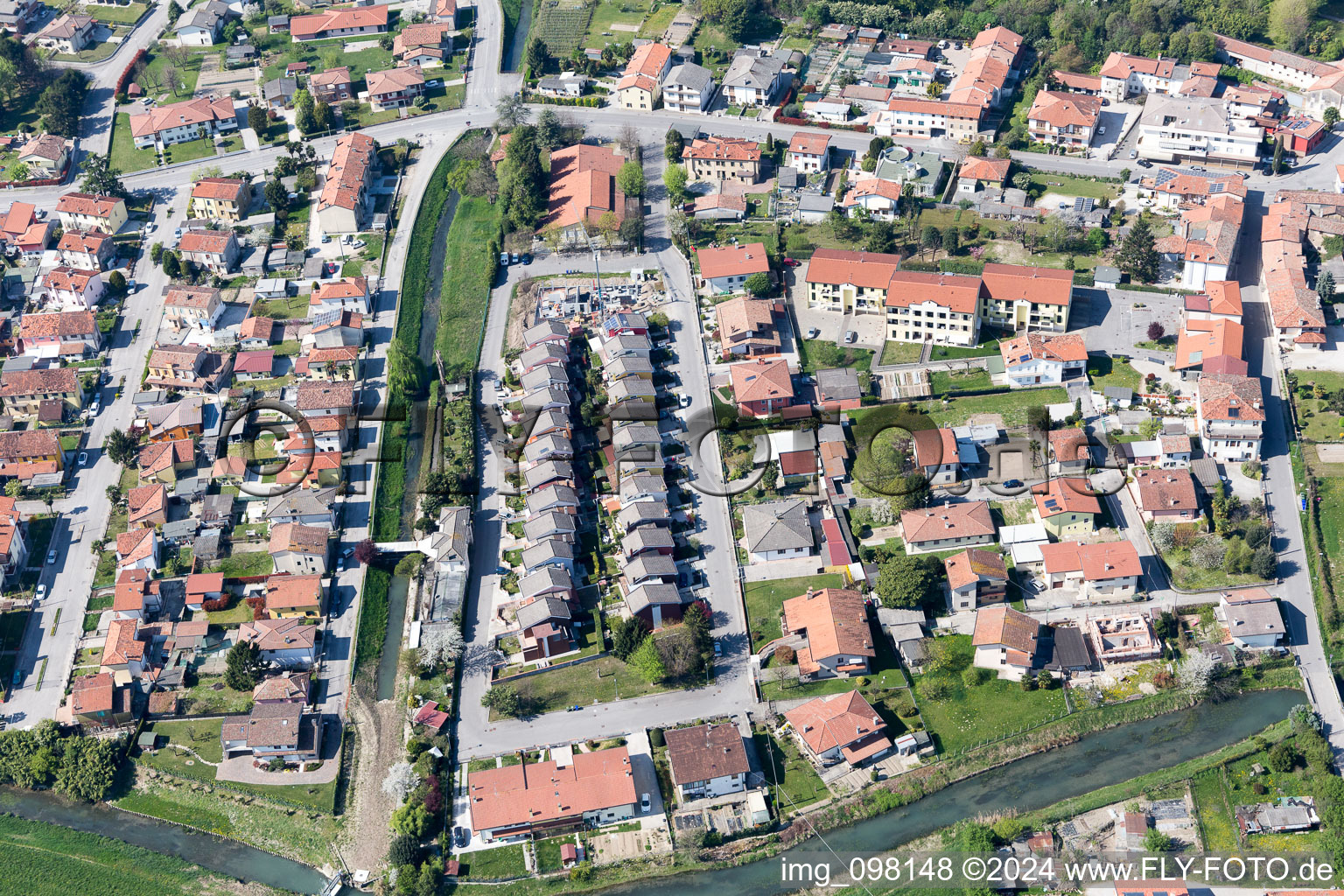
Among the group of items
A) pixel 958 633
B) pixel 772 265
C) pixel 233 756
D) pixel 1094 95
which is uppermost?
pixel 1094 95

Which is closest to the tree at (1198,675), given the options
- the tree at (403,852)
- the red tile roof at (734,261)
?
the tree at (403,852)

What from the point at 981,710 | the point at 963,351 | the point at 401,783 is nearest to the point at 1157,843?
the point at 981,710

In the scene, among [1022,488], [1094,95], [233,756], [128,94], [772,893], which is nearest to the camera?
[772,893]

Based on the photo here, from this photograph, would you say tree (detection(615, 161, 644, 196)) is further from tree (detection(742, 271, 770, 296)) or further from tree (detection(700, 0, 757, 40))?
tree (detection(700, 0, 757, 40))

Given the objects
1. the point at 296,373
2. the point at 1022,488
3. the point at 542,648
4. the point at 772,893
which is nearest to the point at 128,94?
the point at 296,373

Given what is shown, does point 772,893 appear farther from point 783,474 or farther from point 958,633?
point 783,474

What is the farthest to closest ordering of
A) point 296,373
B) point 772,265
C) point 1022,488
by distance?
point 772,265
point 296,373
point 1022,488
